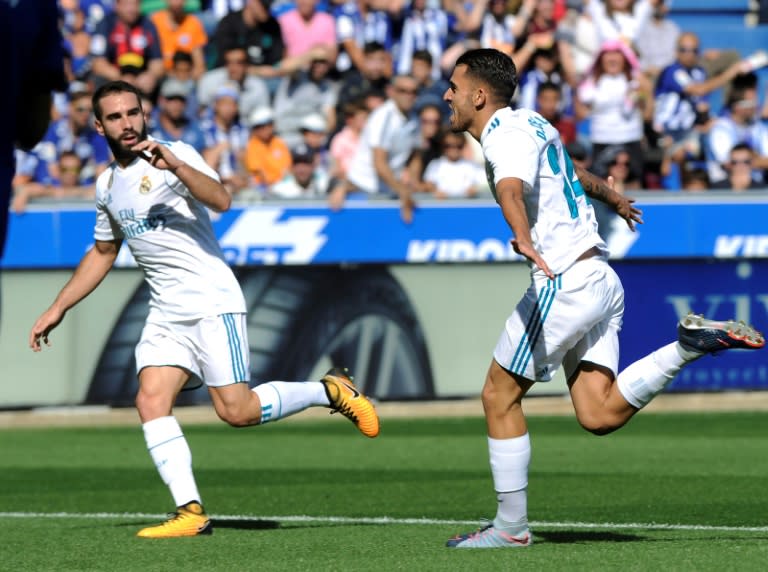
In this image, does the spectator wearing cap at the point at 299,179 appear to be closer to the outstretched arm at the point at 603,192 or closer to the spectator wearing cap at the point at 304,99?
the spectator wearing cap at the point at 304,99

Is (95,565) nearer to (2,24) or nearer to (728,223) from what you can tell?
(2,24)

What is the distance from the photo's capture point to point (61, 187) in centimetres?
1638

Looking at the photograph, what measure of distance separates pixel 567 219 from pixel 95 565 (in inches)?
98.6

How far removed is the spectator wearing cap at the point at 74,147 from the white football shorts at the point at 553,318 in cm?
1019

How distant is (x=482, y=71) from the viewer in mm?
7184

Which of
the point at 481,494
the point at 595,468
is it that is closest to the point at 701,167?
the point at 595,468

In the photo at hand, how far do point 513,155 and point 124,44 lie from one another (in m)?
12.1

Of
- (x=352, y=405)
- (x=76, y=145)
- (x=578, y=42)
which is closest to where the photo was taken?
(x=352, y=405)

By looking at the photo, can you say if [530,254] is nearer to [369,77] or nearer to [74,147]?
[74,147]

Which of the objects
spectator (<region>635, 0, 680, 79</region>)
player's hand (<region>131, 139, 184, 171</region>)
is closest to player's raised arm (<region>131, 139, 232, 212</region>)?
player's hand (<region>131, 139, 184, 171</region>)

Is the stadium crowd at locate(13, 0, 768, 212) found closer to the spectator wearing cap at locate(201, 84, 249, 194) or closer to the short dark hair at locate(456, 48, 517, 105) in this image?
the spectator wearing cap at locate(201, 84, 249, 194)

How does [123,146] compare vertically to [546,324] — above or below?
above

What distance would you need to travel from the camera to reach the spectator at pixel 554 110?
57.5 feet

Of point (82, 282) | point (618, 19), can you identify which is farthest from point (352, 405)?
point (618, 19)
